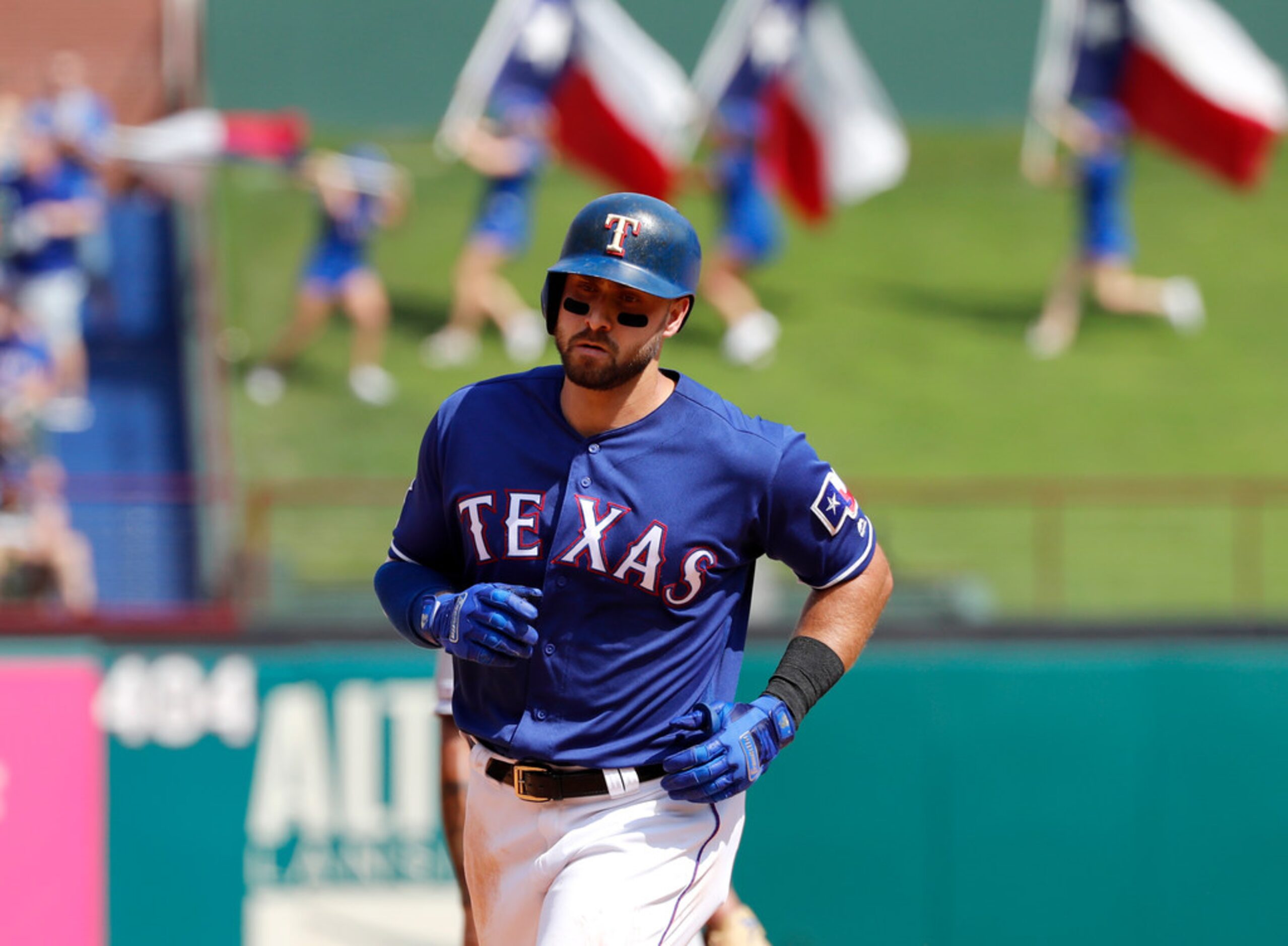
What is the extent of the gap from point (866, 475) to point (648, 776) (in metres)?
10.1

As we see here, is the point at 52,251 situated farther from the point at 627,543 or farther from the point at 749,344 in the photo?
the point at 627,543

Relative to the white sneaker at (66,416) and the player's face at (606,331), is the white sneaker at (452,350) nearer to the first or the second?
the white sneaker at (66,416)

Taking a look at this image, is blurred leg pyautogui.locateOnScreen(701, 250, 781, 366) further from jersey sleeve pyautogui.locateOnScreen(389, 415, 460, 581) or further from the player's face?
the player's face

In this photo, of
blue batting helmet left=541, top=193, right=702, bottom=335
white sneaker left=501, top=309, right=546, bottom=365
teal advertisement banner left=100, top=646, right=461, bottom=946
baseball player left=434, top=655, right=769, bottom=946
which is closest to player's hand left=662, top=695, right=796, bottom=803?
blue batting helmet left=541, top=193, right=702, bottom=335

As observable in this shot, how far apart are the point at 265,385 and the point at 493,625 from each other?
455 inches

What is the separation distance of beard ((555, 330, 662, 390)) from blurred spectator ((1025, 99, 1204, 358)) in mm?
12536

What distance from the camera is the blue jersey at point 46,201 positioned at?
437 inches

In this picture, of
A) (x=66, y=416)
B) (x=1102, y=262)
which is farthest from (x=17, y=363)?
(x=1102, y=262)

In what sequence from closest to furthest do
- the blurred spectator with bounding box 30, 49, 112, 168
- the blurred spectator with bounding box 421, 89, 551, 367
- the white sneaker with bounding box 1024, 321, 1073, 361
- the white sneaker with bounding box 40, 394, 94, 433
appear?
the white sneaker with bounding box 40, 394, 94, 433
the blurred spectator with bounding box 30, 49, 112, 168
the blurred spectator with bounding box 421, 89, 551, 367
the white sneaker with bounding box 1024, 321, 1073, 361

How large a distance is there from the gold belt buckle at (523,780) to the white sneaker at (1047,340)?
12638mm

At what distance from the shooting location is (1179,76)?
15.4 metres

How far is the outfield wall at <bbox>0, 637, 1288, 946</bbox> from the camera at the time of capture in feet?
20.4

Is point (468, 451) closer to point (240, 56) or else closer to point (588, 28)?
A: point (588, 28)

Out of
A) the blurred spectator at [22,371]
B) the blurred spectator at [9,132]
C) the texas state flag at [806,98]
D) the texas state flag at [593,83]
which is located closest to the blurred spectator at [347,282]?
the texas state flag at [593,83]
